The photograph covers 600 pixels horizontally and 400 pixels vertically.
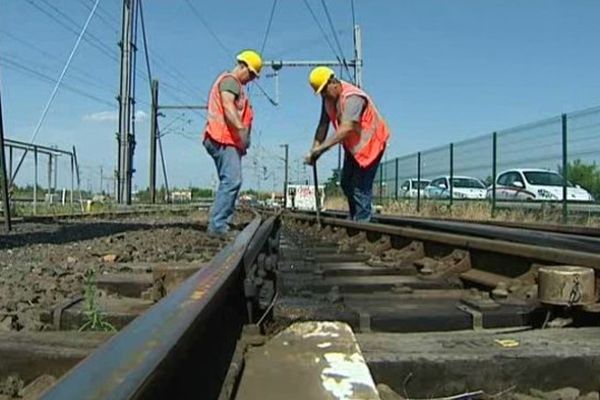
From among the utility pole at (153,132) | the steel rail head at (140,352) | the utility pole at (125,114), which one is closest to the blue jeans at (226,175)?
the steel rail head at (140,352)

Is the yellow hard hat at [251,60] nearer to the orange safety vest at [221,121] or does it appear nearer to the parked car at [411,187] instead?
the orange safety vest at [221,121]

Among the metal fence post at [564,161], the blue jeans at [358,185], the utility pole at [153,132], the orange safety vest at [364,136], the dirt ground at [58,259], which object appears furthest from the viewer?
the utility pole at [153,132]

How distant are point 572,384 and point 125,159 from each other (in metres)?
25.4

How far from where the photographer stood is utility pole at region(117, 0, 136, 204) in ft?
86.8

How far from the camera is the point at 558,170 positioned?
54.2 ft

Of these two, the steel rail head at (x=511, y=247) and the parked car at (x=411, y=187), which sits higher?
the parked car at (x=411, y=187)

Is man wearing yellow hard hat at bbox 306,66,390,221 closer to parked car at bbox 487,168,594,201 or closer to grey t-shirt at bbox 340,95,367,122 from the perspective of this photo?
grey t-shirt at bbox 340,95,367,122

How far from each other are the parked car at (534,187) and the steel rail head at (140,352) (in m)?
14.9

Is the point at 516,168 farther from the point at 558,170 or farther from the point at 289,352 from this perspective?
the point at 289,352

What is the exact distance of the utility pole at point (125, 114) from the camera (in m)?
26.5

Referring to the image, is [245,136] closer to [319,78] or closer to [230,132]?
[230,132]

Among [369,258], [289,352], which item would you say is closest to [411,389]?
[289,352]

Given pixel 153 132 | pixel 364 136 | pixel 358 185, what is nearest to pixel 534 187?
pixel 358 185

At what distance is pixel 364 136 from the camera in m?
7.88
